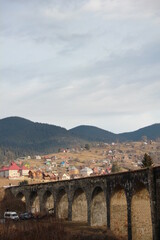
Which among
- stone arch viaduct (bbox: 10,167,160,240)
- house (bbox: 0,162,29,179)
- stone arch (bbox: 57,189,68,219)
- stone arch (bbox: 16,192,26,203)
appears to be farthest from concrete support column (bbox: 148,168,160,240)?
house (bbox: 0,162,29,179)

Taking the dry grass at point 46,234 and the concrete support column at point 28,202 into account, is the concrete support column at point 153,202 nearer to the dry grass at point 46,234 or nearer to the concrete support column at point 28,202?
the dry grass at point 46,234

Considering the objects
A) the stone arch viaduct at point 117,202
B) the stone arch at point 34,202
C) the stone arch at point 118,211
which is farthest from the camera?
the stone arch at point 34,202

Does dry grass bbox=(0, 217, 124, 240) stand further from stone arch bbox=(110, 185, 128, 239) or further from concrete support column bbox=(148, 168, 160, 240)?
concrete support column bbox=(148, 168, 160, 240)

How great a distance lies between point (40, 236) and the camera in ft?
133

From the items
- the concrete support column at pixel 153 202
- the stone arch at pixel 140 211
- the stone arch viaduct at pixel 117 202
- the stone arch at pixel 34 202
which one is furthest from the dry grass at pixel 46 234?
the stone arch at pixel 34 202

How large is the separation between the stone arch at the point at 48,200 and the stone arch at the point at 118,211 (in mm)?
22666

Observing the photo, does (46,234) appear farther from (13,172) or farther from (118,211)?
(13,172)

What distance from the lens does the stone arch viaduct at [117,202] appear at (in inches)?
1571

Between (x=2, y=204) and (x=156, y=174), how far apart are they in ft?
153

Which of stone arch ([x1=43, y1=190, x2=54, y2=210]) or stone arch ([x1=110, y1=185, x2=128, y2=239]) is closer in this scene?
stone arch ([x1=110, y1=185, x2=128, y2=239])

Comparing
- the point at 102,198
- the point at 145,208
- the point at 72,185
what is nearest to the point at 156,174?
the point at 145,208

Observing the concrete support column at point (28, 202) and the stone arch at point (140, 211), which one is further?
the concrete support column at point (28, 202)

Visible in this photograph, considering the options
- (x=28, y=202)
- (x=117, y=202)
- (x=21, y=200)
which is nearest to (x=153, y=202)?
(x=117, y=202)

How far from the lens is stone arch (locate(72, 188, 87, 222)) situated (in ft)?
197
